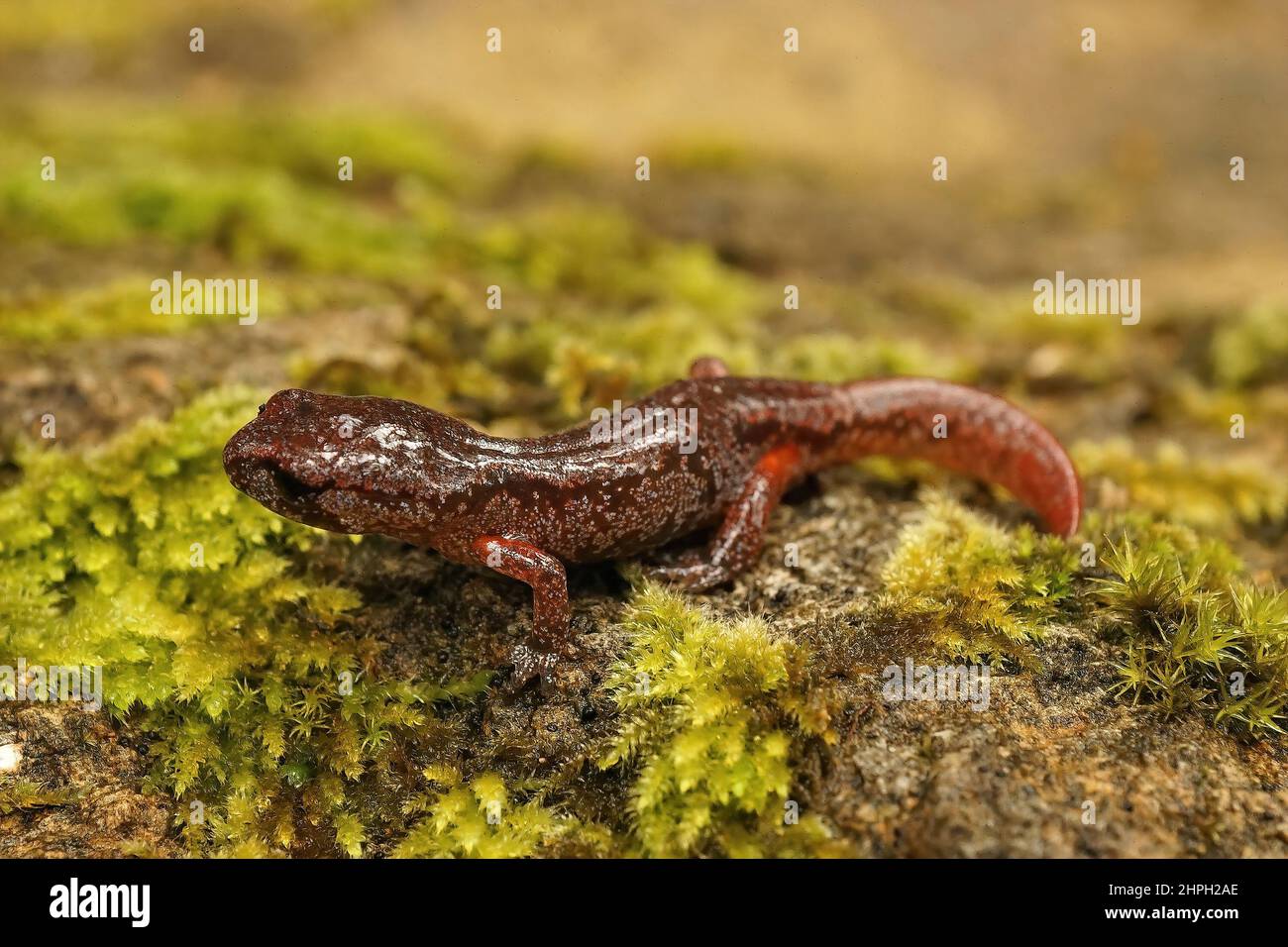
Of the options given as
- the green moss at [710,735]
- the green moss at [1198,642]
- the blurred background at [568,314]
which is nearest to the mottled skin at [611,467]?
the blurred background at [568,314]

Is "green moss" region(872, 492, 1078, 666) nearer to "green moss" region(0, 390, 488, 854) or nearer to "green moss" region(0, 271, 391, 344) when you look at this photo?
"green moss" region(0, 390, 488, 854)

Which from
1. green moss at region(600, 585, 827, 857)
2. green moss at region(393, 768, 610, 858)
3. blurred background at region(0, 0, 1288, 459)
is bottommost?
green moss at region(393, 768, 610, 858)

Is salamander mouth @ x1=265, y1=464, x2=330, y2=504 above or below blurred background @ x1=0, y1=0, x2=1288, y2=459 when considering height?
below

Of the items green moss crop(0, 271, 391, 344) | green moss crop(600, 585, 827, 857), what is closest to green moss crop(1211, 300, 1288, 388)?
green moss crop(600, 585, 827, 857)

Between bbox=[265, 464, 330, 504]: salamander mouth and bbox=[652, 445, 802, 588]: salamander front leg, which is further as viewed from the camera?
bbox=[652, 445, 802, 588]: salamander front leg

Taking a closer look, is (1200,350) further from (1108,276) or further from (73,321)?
(73,321)

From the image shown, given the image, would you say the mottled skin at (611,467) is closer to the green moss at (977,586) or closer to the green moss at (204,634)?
the green moss at (204,634)

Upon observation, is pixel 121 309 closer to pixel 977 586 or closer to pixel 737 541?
pixel 737 541
